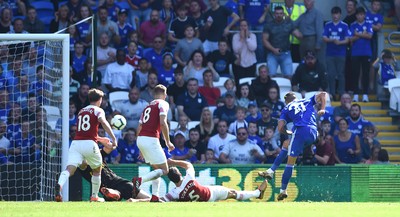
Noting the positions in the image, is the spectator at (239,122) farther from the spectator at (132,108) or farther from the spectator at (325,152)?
the spectator at (132,108)

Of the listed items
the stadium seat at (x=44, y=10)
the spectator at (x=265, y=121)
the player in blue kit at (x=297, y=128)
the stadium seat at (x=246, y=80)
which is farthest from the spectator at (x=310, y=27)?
the player in blue kit at (x=297, y=128)

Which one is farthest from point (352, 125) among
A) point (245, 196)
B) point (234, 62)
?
point (245, 196)

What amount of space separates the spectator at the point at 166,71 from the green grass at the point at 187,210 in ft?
27.7

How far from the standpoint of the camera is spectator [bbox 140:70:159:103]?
24984 mm

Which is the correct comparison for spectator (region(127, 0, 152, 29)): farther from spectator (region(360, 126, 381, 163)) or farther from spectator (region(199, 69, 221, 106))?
spectator (region(360, 126, 381, 163))

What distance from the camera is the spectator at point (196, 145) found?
23.7 metres

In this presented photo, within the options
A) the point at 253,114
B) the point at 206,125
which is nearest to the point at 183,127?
the point at 206,125

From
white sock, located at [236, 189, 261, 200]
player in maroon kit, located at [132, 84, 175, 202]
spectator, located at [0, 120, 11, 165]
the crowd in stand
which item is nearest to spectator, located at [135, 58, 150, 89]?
the crowd in stand

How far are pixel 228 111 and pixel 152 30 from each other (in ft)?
9.52

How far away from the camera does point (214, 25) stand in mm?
26641

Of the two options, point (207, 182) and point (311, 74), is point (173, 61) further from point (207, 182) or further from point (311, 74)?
point (207, 182)

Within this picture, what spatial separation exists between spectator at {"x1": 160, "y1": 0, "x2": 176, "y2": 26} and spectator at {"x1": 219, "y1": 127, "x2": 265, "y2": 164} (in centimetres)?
443

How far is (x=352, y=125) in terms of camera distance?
25.1m

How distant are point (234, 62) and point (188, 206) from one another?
34.0 feet
